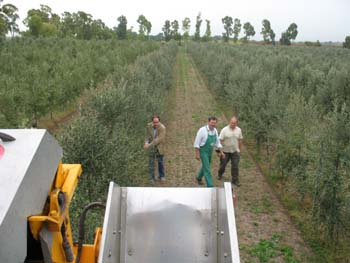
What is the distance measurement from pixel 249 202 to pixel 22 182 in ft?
30.3

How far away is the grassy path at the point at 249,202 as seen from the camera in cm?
880

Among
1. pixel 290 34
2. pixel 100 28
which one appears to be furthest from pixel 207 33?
pixel 100 28

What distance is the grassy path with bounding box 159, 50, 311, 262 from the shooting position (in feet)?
28.9

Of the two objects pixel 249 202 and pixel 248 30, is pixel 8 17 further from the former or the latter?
pixel 248 30

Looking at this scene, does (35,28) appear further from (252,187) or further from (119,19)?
(252,187)

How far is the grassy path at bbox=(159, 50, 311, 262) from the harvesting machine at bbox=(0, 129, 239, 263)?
4.31 m

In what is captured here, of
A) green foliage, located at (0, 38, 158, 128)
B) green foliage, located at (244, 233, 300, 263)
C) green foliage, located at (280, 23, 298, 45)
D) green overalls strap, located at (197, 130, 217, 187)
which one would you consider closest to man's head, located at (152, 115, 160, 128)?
green overalls strap, located at (197, 130, 217, 187)

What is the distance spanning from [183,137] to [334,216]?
1009cm

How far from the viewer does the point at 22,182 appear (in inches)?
112

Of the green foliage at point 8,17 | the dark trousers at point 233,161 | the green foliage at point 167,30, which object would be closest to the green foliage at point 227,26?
the green foliage at point 167,30

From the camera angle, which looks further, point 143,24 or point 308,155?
point 143,24

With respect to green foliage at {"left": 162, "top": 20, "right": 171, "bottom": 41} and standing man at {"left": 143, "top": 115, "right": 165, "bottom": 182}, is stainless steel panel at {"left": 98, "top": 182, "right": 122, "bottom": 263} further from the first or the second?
green foliage at {"left": 162, "top": 20, "right": 171, "bottom": 41}

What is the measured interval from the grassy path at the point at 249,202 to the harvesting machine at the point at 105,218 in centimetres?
431

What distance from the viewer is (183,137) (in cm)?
1791
